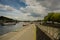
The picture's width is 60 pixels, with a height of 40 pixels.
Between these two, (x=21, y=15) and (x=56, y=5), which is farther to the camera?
(x=21, y=15)

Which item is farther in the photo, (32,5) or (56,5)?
(32,5)

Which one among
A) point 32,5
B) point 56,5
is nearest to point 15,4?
point 32,5

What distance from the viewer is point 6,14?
5.31m

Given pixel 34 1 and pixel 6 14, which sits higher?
pixel 34 1

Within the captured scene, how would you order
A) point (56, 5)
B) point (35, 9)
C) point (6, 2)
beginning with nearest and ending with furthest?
point (56, 5)
point (35, 9)
point (6, 2)

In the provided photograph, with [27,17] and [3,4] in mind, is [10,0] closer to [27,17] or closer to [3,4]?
[3,4]

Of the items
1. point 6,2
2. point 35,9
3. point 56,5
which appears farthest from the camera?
point 6,2

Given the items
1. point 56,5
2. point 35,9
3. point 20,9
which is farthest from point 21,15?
point 56,5

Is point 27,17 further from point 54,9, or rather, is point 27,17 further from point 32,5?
point 54,9

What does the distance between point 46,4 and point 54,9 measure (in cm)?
30

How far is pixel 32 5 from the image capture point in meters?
5.01

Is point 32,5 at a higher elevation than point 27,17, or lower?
higher

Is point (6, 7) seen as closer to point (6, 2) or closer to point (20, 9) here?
point (6, 2)

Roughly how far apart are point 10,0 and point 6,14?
20.2 inches
